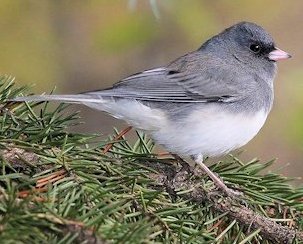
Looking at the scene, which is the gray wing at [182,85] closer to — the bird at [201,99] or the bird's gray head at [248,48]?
the bird at [201,99]

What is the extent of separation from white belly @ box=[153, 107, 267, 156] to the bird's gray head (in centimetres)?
38

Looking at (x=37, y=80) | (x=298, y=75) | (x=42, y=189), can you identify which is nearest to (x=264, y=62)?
(x=298, y=75)

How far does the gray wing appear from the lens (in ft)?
6.91

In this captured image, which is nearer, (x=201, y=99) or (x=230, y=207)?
A: (x=230, y=207)

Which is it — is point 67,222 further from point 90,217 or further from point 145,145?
point 145,145

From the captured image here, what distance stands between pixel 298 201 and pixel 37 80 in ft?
5.70

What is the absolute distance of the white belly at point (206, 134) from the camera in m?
2.02

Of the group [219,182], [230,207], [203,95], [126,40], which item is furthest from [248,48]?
[230,207]

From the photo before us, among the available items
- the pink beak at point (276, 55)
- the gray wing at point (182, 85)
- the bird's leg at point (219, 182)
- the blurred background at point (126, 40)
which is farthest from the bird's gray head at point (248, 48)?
the bird's leg at point (219, 182)

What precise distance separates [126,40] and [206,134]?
1121 millimetres

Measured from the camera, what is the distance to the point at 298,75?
269 centimetres

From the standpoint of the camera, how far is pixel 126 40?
10.0 ft

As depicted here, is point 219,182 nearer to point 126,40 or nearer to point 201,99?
point 201,99

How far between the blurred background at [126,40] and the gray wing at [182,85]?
0.49 m
